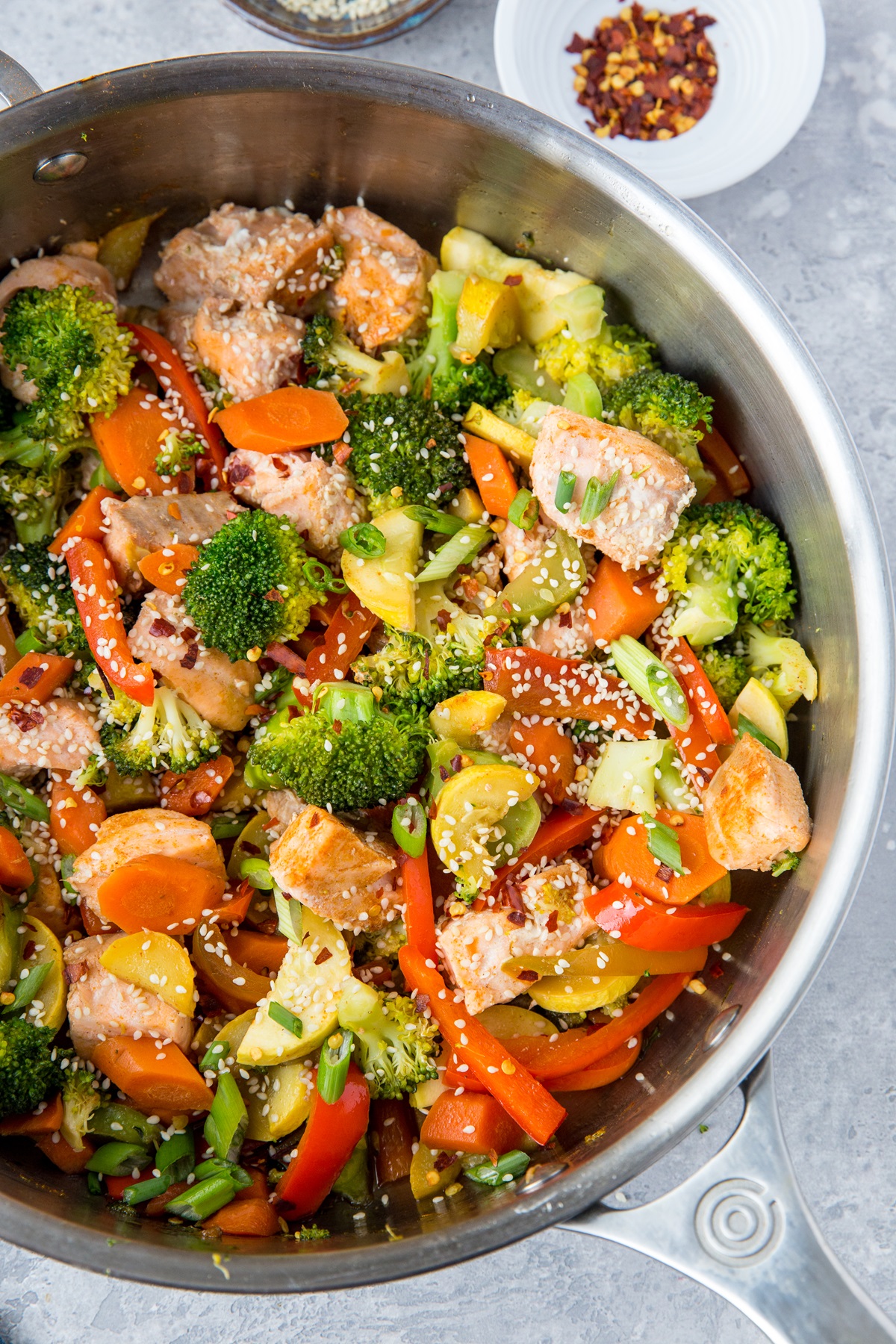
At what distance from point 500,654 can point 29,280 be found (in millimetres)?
1516

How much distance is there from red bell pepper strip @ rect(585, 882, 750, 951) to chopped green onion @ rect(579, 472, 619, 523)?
0.89 metres

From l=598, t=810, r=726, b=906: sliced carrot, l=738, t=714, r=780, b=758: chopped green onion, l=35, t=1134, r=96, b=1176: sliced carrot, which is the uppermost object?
l=738, t=714, r=780, b=758: chopped green onion

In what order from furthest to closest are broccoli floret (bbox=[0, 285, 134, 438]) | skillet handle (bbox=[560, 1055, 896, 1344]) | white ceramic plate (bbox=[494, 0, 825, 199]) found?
white ceramic plate (bbox=[494, 0, 825, 199]), broccoli floret (bbox=[0, 285, 134, 438]), skillet handle (bbox=[560, 1055, 896, 1344])

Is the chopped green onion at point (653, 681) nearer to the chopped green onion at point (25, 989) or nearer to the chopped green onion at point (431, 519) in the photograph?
the chopped green onion at point (431, 519)

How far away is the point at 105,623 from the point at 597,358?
1411mm

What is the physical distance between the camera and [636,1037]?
245cm

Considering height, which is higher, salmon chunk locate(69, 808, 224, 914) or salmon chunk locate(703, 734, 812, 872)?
salmon chunk locate(703, 734, 812, 872)

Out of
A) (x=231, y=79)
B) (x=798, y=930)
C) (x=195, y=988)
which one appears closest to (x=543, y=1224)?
(x=798, y=930)

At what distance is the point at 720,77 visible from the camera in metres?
3.01

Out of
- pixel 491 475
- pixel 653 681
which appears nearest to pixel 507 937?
pixel 653 681

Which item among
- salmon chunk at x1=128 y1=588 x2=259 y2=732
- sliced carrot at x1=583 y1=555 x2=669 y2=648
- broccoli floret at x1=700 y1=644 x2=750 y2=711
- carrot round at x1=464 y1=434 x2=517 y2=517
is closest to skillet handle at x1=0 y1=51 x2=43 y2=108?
salmon chunk at x1=128 y1=588 x2=259 y2=732

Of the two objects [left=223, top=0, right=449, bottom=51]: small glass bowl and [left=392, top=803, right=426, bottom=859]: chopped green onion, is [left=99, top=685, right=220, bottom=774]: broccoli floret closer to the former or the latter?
[left=392, top=803, right=426, bottom=859]: chopped green onion

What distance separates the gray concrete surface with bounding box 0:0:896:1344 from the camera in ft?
8.89

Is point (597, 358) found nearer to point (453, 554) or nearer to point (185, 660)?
point (453, 554)
